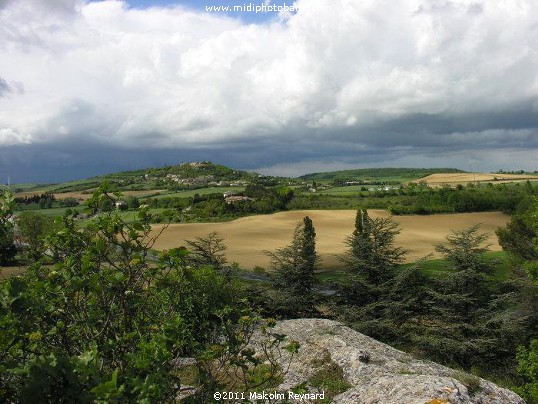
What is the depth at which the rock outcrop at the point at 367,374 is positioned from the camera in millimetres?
10447

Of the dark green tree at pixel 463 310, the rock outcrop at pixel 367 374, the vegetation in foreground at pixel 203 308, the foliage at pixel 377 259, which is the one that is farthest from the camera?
the foliage at pixel 377 259

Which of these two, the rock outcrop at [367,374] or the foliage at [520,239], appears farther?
the foliage at [520,239]

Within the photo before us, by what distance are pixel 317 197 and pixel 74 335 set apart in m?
130

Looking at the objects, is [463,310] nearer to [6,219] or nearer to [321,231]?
[6,219]

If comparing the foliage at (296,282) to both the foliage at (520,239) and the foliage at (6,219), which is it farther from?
the foliage at (6,219)

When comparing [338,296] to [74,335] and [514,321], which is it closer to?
[514,321]

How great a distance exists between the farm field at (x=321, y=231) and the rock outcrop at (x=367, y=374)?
1572 inches

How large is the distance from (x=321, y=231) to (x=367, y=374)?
71951mm

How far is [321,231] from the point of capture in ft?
285

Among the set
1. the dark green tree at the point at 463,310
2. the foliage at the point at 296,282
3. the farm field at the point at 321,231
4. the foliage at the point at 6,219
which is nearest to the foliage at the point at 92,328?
the foliage at the point at 6,219

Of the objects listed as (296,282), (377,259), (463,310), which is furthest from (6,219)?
(296,282)

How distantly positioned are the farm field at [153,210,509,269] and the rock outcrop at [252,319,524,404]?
39.9 meters

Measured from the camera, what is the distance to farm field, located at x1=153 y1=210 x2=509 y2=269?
68188 mm

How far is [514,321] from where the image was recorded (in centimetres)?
2355
